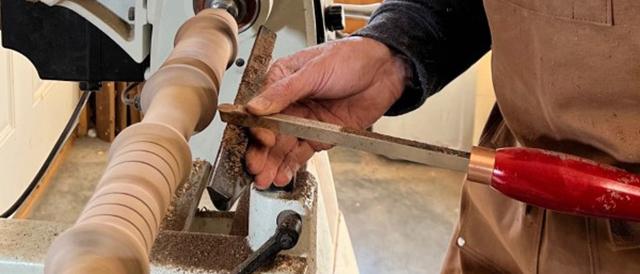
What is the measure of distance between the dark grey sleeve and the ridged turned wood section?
216 millimetres

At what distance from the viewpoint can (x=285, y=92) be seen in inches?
26.4

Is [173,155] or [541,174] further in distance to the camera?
[541,174]

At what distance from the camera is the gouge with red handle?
0.53m

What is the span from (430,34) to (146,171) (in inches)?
17.0

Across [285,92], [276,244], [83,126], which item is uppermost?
[285,92]

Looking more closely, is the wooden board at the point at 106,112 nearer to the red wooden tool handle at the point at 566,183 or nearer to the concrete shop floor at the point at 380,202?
the concrete shop floor at the point at 380,202

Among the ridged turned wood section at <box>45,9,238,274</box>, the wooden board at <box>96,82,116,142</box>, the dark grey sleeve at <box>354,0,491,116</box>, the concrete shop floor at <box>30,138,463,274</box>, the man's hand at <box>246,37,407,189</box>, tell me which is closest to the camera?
the ridged turned wood section at <box>45,9,238,274</box>

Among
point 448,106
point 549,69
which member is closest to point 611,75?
point 549,69

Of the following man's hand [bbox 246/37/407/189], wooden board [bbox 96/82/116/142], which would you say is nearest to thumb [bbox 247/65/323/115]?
man's hand [bbox 246/37/407/189]

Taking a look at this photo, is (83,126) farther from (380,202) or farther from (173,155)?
(173,155)

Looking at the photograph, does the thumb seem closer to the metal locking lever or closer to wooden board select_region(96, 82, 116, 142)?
the metal locking lever

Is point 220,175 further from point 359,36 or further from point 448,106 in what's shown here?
point 448,106

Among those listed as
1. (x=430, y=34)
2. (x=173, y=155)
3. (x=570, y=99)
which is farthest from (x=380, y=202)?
(x=173, y=155)

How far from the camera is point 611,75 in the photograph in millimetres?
543
